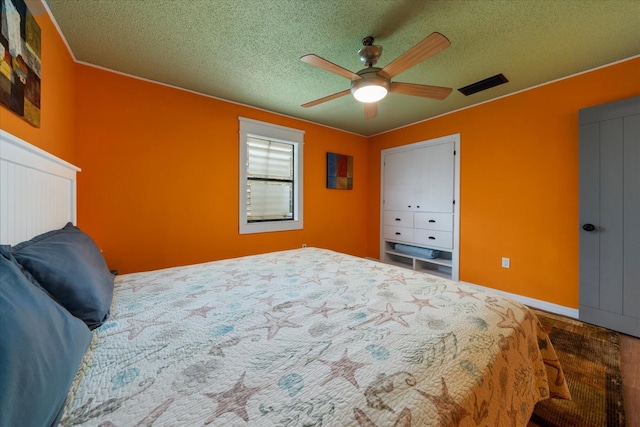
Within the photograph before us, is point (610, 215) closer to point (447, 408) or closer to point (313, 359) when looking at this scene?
point (447, 408)

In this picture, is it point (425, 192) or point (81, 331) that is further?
point (425, 192)

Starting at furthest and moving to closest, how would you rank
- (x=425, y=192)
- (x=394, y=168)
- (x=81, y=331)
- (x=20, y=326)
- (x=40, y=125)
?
(x=394, y=168) → (x=425, y=192) → (x=40, y=125) → (x=81, y=331) → (x=20, y=326)

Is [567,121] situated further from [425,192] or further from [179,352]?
[179,352]

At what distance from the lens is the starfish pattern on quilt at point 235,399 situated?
571 mm

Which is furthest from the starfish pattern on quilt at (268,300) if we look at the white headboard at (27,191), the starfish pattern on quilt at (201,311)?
the white headboard at (27,191)

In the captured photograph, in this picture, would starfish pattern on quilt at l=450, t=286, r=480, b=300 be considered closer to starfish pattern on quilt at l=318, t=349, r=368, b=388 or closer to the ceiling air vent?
starfish pattern on quilt at l=318, t=349, r=368, b=388

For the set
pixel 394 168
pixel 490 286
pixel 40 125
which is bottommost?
pixel 490 286

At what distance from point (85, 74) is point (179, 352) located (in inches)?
107

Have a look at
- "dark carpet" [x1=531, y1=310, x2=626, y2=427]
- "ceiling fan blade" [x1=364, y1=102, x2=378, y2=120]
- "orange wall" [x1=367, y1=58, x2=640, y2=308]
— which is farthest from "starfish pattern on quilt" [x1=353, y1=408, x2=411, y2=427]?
"orange wall" [x1=367, y1=58, x2=640, y2=308]

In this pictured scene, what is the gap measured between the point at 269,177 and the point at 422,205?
232 cm

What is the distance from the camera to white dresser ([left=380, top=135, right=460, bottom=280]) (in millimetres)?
3287

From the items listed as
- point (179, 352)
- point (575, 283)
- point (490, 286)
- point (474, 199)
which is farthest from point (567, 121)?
point (179, 352)

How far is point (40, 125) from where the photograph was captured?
148 centimetres

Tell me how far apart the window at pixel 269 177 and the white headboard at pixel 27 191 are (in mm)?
1661
